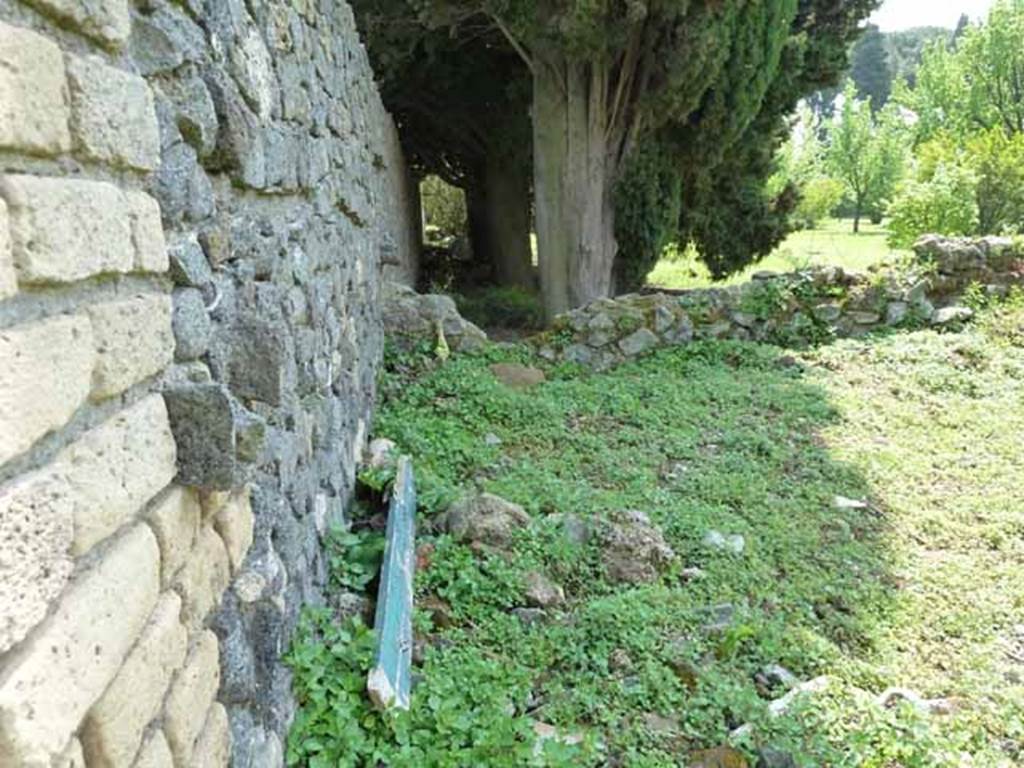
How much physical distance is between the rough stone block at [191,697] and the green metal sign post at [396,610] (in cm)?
59

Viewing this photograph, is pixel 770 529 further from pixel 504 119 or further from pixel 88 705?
pixel 504 119

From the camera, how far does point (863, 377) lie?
5523 mm

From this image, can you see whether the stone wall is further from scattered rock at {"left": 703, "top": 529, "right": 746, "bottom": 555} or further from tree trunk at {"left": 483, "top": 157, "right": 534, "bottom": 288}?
tree trunk at {"left": 483, "top": 157, "right": 534, "bottom": 288}

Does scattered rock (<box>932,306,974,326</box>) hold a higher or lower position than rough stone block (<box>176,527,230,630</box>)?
lower

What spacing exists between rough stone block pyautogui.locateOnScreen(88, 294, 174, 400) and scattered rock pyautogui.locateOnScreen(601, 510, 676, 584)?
2.06 m

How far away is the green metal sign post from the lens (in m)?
1.83

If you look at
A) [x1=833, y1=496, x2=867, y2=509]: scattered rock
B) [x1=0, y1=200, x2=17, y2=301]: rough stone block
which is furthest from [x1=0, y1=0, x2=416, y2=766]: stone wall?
[x1=833, y1=496, x2=867, y2=509]: scattered rock

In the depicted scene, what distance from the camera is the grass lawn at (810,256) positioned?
9562mm

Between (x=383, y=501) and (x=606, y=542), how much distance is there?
0.92m

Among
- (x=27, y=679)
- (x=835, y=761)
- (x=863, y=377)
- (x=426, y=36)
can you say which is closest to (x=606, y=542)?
(x=835, y=761)

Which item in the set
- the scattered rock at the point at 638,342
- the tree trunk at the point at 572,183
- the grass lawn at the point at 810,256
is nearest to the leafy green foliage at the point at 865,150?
the grass lawn at the point at 810,256

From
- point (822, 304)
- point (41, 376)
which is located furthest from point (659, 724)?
point (822, 304)

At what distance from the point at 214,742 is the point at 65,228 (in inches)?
35.6

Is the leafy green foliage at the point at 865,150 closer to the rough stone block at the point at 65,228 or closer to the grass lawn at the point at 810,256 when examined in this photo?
the grass lawn at the point at 810,256
